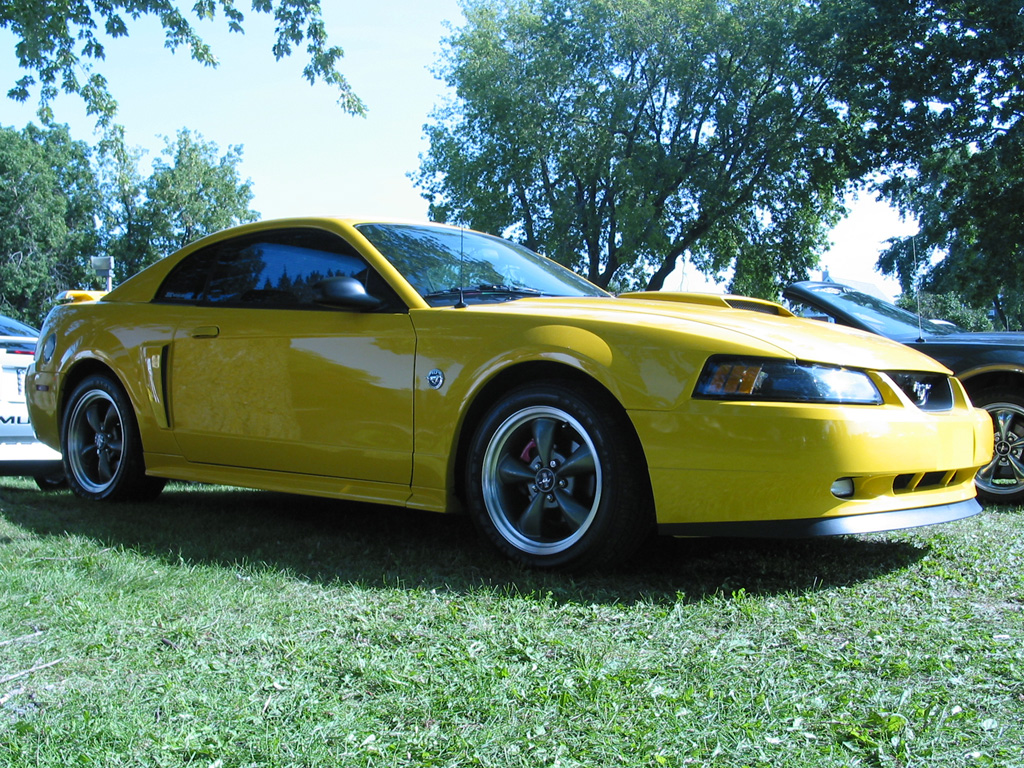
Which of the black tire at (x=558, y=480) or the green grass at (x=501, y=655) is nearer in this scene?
the green grass at (x=501, y=655)

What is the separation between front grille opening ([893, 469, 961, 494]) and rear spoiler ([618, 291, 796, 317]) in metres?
1.07

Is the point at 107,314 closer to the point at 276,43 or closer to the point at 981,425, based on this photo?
the point at 981,425

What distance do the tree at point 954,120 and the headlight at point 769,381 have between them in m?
20.1

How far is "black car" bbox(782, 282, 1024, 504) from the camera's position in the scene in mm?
5551

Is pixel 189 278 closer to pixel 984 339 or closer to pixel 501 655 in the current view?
pixel 501 655

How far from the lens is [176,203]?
5653 cm

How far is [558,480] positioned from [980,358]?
3324 mm

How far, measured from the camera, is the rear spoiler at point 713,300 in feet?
14.8

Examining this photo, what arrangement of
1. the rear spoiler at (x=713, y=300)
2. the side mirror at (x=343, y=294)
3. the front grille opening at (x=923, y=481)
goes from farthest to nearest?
the rear spoiler at (x=713, y=300) → the side mirror at (x=343, y=294) → the front grille opening at (x=923, y=481)

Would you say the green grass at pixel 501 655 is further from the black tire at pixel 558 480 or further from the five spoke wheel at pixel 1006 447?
the five spoke wheel at pixel 1006 447

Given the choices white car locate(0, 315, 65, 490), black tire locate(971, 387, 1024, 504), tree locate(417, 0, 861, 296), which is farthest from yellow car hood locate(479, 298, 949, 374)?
tree locate(417, 0, 861, 296)

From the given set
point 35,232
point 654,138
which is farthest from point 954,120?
point 35,232

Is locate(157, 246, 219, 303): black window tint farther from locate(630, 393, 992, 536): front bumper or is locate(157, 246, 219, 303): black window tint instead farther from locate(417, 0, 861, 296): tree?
locate(417, 0, 861, 296): tree

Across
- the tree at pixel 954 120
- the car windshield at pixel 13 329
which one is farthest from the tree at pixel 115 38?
the tree at pixel 954 120
